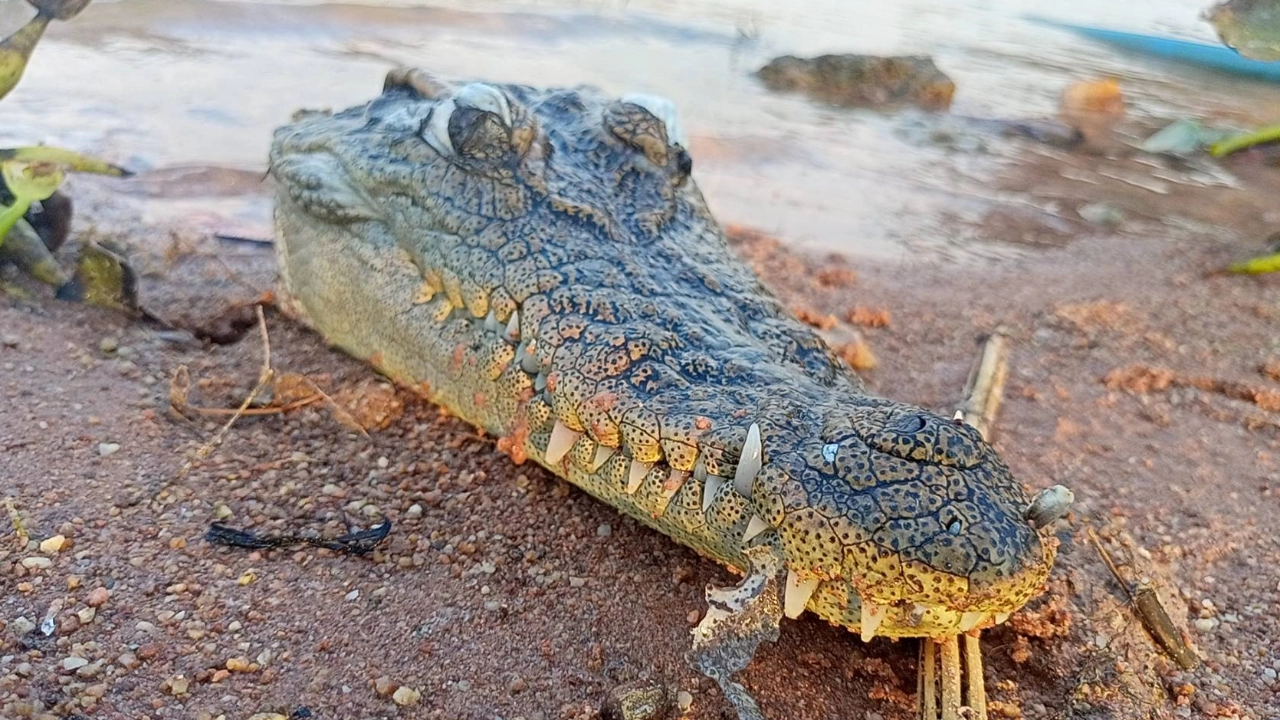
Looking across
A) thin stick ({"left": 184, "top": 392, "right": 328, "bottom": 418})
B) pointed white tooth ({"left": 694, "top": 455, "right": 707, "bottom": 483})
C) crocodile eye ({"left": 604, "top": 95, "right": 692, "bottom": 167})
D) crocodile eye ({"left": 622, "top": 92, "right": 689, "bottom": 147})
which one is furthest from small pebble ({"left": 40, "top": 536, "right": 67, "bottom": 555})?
crocodile eye ({"left": 622, "top": 92, "right": 689, "bottom": 147})

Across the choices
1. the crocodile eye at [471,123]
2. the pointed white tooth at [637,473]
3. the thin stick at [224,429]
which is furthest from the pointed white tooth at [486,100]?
the pointed white tooth at [637,473]

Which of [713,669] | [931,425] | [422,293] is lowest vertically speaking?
[713,669]

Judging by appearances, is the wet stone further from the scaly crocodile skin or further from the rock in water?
the rock in water

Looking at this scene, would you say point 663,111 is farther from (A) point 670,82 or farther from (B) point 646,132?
(A) point 670,82

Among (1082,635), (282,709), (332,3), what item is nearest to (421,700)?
(282,709)

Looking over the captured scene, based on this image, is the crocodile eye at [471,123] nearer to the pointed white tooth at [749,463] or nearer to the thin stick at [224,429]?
the thin stick at [224,429]

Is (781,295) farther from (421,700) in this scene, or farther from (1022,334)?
(421,700)
